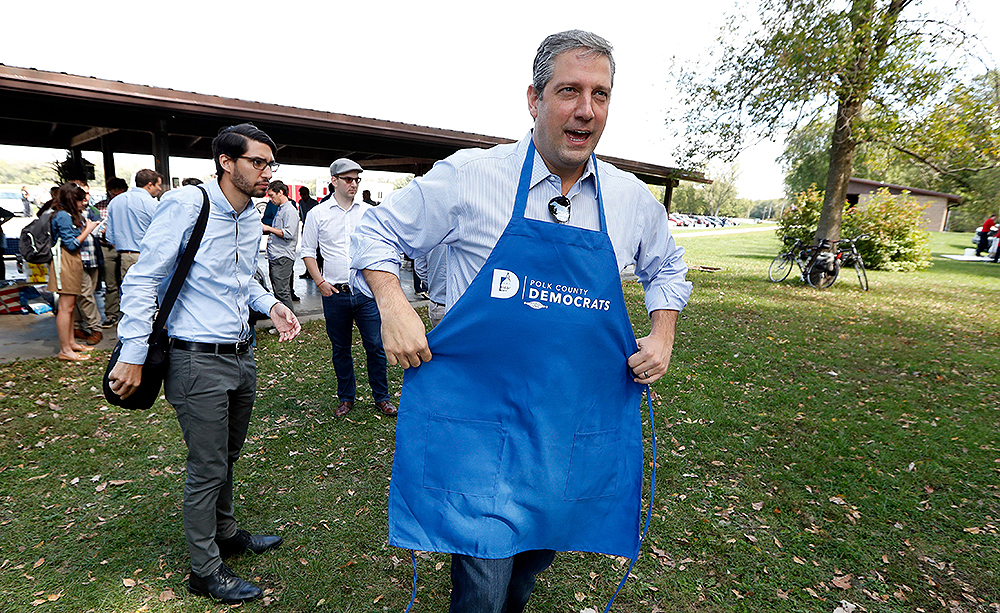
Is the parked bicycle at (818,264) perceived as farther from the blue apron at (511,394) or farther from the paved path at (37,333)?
the blue apron at (511,394)

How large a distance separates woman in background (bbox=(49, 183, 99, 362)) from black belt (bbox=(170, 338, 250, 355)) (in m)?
5.25

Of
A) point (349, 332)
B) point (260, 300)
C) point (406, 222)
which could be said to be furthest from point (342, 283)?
point (406, 222)

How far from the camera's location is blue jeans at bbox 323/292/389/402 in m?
5.02

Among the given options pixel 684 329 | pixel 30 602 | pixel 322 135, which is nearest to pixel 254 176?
pixel 30 602

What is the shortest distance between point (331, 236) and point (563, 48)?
400cm

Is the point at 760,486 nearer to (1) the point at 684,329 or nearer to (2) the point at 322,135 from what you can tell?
(1) the point at 684,329

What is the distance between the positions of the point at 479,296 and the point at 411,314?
213 mm

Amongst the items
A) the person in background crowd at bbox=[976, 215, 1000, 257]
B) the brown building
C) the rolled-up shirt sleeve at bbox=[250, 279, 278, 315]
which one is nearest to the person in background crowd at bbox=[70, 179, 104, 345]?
the rolled-up shirt sleeve at bbox=[250, 279, 278, 315]

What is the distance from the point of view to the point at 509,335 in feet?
5.43

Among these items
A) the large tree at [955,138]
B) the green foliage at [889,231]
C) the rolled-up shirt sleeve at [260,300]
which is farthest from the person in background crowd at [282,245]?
the green foliage at [889,231]

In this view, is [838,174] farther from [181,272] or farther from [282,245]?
[181,272]

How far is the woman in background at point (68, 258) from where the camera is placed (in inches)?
253

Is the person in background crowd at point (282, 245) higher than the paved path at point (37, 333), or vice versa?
the person in background crowd at point (282, 245)

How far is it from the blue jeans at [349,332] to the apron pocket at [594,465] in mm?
3486
